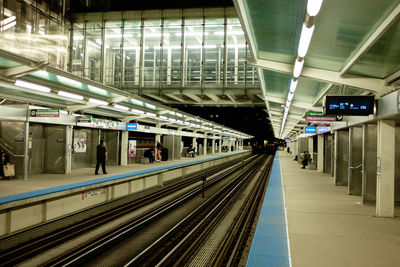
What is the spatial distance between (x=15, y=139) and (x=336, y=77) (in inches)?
438

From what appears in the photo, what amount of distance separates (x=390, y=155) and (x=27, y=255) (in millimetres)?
8458

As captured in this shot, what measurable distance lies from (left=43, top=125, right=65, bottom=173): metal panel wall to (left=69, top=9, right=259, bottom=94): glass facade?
985 cm

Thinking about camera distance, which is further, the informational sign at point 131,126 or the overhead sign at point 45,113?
the informational sign at point 131,126

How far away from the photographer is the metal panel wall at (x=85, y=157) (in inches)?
654

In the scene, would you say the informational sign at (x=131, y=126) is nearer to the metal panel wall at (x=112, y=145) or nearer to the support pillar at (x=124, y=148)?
the support pillar at (x=124, y=148)

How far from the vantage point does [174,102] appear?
87.0 feet

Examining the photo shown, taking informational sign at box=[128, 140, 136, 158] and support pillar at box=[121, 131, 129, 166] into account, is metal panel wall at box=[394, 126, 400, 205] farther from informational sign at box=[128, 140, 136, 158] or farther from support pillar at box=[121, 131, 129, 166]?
informational sign at box=[128, 140, 136, 158]

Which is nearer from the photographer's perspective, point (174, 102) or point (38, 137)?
point (38, 137)

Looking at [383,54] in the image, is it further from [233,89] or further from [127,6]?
[127,6]

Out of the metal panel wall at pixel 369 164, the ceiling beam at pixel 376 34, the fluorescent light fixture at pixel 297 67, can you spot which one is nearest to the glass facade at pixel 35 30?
the fluorescent light fixture at pixel 297 67

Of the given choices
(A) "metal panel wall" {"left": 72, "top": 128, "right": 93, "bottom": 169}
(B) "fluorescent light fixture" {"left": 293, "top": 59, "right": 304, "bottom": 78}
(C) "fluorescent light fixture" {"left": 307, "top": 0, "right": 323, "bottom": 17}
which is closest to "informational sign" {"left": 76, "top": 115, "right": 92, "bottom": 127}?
(A) "metal panel wall" {"left": 72, "top": 128, "right": 93, "bottom": 169}

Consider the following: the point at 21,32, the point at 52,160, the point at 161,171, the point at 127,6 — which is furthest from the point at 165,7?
the point at 52,160

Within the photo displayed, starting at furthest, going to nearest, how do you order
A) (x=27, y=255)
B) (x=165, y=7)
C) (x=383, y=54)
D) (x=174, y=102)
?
(x=174, y=102), (x=165, y=7), (x=383, y=54), (x=27, y=255)

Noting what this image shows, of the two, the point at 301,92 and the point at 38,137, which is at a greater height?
the point at 301,92
